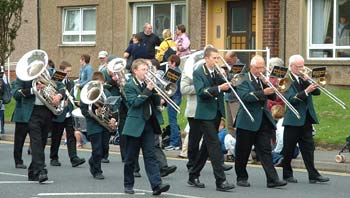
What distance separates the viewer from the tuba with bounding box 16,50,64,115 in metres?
13.7

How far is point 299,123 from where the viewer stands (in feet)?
45.3

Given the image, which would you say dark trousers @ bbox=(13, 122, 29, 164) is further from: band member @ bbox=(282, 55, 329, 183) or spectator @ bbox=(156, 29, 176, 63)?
spectator @ bbox=(156, 29, 176, 63)

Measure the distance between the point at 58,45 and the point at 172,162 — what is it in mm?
15647

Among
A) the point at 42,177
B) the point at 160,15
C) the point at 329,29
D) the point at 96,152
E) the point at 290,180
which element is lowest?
the point at 290,180

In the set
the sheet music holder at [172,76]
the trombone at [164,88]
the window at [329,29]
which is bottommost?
the trombone at [164,88]

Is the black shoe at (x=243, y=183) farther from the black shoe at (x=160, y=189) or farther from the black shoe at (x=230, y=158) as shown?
the black shoe at (x=230, y=158)

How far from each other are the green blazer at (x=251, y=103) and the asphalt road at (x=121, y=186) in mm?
919

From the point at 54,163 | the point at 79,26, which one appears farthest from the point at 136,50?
the point at 79,26

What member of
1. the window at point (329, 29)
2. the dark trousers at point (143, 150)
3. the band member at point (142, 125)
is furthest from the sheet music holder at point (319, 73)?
the window at point (329, 29)

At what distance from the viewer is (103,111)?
14648 millimetres

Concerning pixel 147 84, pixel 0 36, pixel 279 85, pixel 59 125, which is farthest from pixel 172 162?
pixel 0 36

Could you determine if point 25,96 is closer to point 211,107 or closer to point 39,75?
point 39,75

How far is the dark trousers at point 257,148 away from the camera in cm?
1313

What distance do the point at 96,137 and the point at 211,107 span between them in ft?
7.73
